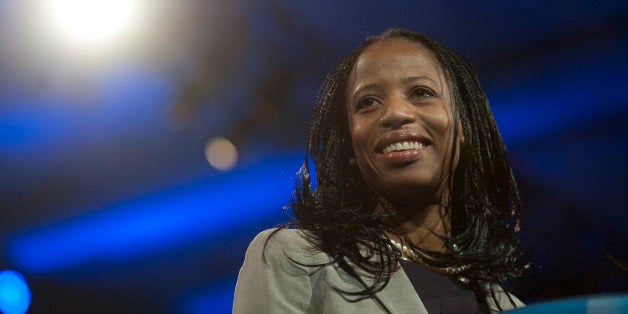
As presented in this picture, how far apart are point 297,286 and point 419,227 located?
417 millimetres

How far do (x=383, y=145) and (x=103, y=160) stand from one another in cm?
299

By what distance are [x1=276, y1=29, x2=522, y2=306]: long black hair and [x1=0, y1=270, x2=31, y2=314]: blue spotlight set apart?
131 inches

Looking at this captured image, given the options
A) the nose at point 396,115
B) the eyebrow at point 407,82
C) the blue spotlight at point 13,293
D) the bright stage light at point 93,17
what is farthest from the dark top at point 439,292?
the blue spotlight at point 13,293

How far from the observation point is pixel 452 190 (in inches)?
64.9

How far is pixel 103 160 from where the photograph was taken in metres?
4.07

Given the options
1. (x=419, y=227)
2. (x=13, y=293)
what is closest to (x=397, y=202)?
(x=419, y=227)

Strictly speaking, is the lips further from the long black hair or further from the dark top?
the dark top

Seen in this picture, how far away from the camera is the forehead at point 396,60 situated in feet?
5.09

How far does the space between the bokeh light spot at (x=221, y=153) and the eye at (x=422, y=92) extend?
2.43 meters

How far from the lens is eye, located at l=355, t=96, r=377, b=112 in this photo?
1.54 meters

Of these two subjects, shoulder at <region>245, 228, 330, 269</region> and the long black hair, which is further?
the long black hair

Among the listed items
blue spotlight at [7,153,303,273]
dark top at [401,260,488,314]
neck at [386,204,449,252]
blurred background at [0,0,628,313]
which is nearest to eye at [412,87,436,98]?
neck at [386,204,449,252]

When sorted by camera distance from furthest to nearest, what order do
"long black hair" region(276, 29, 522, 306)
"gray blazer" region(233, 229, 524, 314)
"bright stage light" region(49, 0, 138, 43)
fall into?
1. "bright stage light" region(49, 0, 138, 43)
2. "long black hair" region(276, 29, 522, 306)
3. "gray blazer" region(233, 229, 524, 314)

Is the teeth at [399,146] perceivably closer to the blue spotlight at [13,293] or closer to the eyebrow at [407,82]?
the eyebrow at [407,82]
